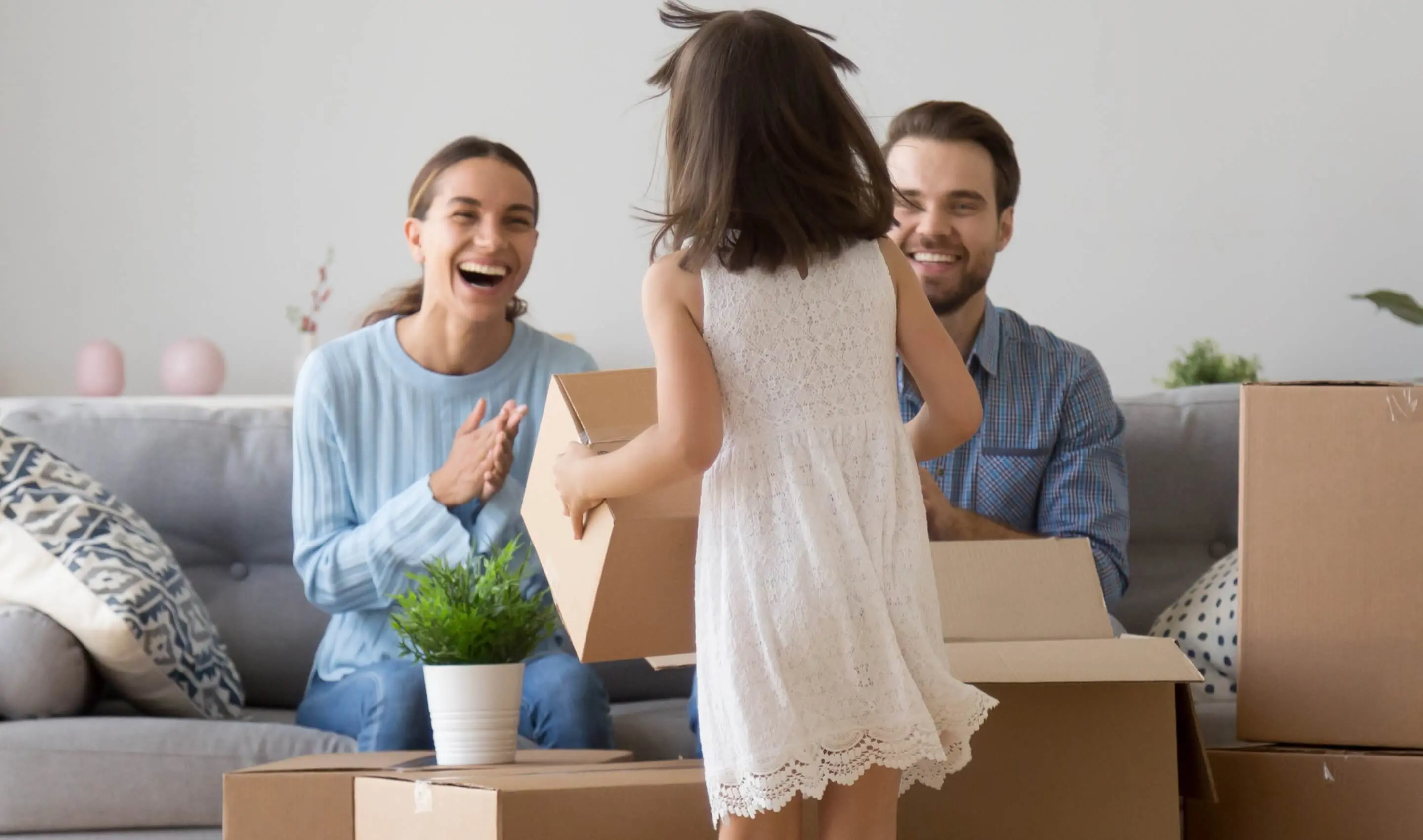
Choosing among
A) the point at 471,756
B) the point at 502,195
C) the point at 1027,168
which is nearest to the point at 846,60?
the point at 471,756

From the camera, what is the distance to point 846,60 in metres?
1.20

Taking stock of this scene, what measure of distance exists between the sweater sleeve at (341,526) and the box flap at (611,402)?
0.52 meters

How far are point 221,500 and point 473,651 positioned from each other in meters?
0.95

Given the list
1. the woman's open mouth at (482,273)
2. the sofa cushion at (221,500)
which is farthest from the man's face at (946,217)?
the sofa cushion at (221,500)

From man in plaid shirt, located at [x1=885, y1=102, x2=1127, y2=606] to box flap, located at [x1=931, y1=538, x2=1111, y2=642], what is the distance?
0.39m

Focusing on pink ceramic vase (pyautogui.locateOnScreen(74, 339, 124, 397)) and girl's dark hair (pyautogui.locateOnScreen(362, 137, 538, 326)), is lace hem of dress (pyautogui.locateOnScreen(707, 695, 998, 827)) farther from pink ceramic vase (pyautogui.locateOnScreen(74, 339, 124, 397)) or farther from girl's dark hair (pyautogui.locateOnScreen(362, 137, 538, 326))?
pink ceramic vase (pyautogui.locateOnScreen(74, 339, 124, 397))

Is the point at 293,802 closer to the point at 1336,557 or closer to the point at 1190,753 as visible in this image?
the point at 1190,753

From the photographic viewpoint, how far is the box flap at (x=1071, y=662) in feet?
4.11

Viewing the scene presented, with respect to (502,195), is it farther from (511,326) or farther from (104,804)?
(104,804)

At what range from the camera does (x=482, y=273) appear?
1936 millimetres

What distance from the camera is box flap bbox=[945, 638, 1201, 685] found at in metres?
1.25

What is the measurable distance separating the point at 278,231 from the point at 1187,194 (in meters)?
1.98

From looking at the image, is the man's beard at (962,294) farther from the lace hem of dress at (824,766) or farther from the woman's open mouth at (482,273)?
the lace hem of dress at (824,766)

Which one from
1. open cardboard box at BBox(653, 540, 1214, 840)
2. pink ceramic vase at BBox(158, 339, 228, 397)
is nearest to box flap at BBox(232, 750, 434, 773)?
open cardboard box at BBox(653, 540, 1214, 840)
